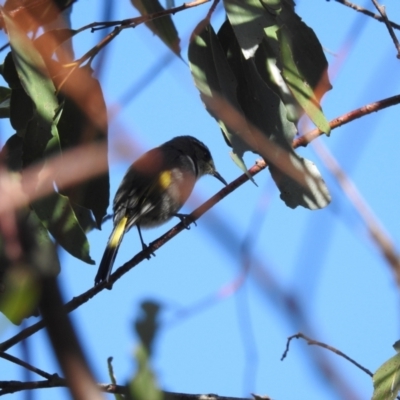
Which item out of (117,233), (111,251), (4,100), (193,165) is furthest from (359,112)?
(193,165)

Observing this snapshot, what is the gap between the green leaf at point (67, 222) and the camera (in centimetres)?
205

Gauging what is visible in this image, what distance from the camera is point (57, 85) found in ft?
7.40

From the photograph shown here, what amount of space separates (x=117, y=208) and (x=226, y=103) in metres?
1.48

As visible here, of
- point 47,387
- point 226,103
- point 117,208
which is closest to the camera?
point 47,387

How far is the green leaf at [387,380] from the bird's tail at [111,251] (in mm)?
1132

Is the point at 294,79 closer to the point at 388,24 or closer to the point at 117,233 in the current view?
the point at 388,24

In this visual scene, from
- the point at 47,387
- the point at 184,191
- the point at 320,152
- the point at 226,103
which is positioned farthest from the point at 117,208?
the point at 320,152

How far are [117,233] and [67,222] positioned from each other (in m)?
1.25

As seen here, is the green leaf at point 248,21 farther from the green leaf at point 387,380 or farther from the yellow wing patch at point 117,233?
the yellow wing patch at point 117,233

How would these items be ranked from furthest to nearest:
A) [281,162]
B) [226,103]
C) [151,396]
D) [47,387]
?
[226,103], [281,162], [47,387], [151,396]

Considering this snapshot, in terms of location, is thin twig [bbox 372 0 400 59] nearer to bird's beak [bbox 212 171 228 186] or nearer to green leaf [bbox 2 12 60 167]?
green leaf [bbox 2 12 60 167]

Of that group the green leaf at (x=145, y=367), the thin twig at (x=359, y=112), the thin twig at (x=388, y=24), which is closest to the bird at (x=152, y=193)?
the thin twig at (x=359, y=112)

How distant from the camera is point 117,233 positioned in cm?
329

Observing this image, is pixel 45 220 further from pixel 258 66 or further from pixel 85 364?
pixel 85 364
